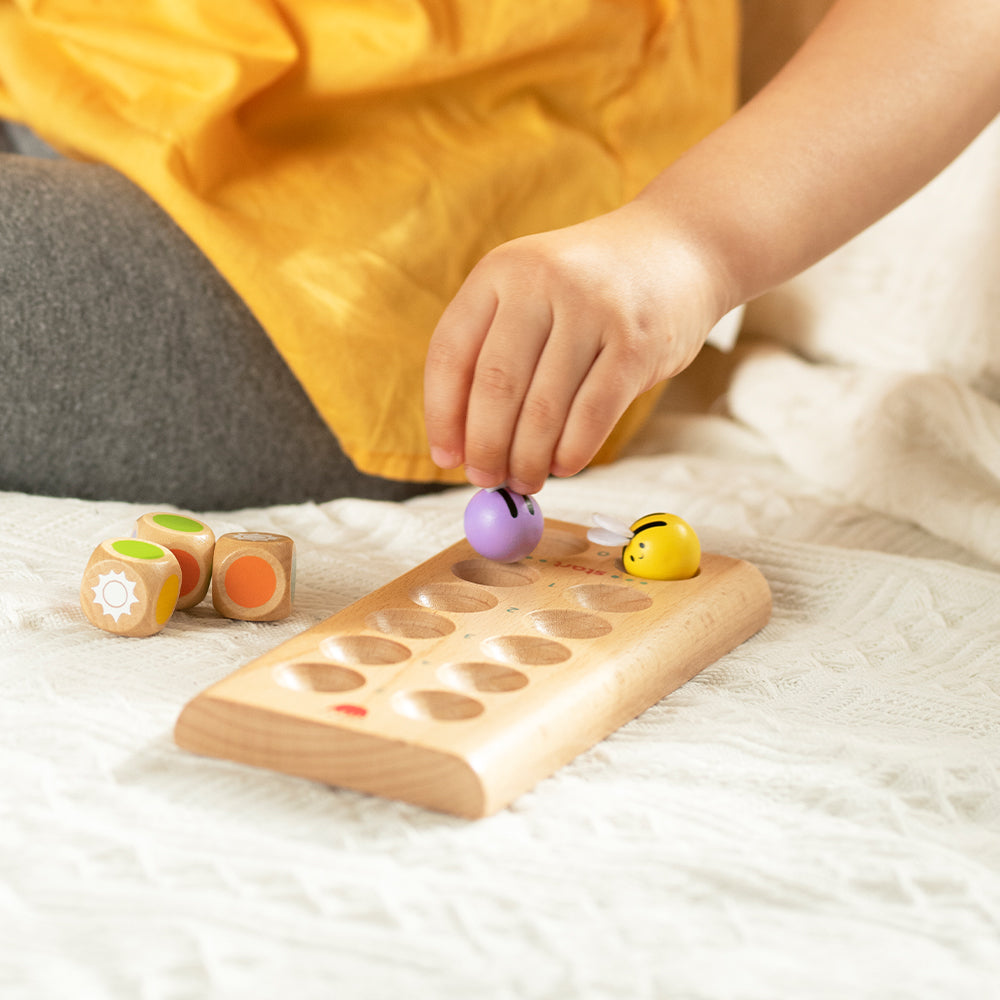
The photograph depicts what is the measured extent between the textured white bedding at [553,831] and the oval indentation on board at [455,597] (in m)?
0.05

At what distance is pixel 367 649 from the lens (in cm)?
45

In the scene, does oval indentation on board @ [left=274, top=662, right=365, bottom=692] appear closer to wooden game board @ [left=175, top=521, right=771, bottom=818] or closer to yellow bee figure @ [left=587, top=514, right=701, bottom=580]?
wooden game board @ [left=175, top=521, right=771, bottom=818]

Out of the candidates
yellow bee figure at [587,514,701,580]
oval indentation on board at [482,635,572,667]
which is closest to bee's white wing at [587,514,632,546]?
yellow bee figure at [587,514,701,580]

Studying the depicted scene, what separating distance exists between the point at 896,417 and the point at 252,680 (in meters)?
0.51

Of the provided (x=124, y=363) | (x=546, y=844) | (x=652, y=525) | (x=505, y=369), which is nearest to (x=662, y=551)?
(x=652, y=525)

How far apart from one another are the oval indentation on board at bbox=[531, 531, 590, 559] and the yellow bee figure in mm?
38

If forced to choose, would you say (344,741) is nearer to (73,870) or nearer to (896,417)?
(73,870)

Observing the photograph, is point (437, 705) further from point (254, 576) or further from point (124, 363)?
point (124, 363)

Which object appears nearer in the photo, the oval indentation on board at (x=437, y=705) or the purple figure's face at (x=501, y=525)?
the oval indentation on board at (x=437, y=705)

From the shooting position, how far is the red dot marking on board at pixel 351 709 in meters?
0.38

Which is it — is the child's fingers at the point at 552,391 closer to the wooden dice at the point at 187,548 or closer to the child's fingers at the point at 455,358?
the child's fingers at the point at 455,358

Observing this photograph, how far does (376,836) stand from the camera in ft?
1.11

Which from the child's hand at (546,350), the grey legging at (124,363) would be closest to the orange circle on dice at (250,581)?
the child's hand at (546,350)

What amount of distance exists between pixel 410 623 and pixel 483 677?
6cm
